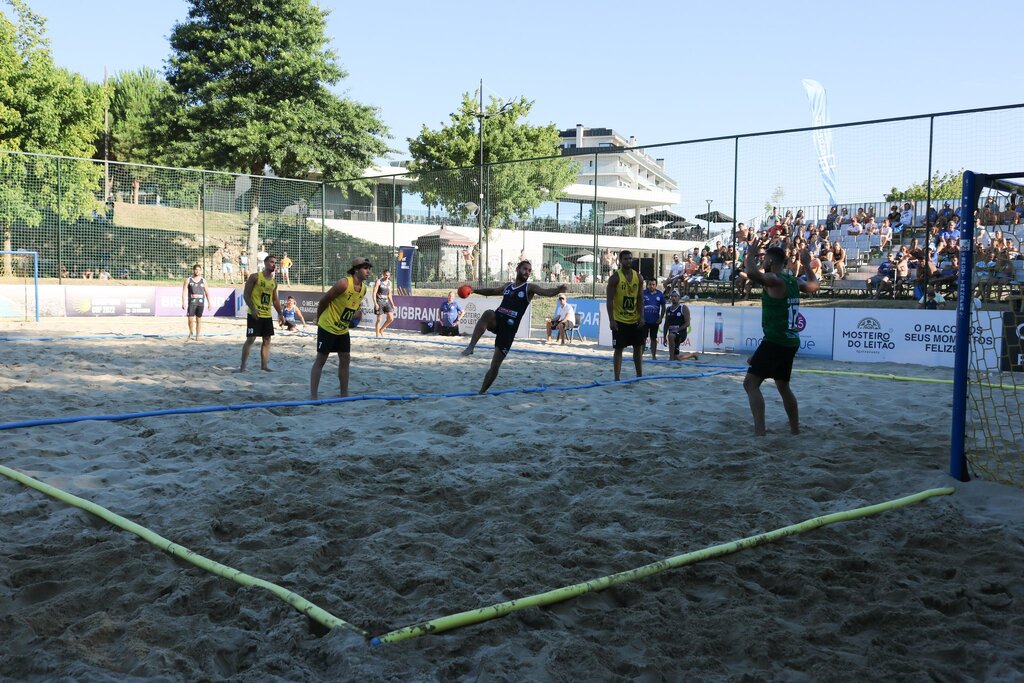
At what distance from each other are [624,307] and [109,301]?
18.3 m

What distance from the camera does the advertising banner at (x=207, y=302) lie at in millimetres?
A: 24844

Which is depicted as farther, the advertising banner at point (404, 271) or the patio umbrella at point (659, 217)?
the patio umbrella at point (659, 217)

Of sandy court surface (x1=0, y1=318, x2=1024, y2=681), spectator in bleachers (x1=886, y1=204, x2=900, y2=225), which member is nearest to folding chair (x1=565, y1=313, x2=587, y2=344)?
spectator in bleachers (x1=886, y1=204, x2=900, y2=225)

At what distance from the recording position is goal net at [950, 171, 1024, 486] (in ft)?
18.2

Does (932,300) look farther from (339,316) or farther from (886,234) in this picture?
(339,316)

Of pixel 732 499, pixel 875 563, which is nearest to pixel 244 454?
pixel 732 499

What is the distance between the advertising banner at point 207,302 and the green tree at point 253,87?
11.0 metres

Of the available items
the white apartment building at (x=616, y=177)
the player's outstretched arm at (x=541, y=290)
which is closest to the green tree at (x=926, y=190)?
the white apartment building at (x=616, y=177)

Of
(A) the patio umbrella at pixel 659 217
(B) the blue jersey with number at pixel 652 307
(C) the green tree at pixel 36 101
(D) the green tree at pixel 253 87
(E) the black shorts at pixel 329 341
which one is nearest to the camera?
(E) the black shorts at pixel 329 341

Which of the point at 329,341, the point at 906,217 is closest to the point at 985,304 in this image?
the point at 329,341

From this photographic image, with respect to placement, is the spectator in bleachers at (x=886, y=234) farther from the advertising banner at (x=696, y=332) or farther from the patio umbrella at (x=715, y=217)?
the advertising banner at (x=696, y=332)

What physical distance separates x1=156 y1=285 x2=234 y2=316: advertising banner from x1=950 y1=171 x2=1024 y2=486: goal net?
2107 cm

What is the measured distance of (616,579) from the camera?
3521mm

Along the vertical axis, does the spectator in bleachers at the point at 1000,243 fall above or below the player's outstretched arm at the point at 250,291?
above
